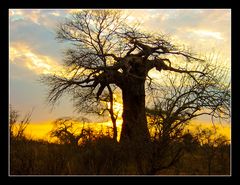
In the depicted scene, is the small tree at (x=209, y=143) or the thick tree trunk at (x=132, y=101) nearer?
the small tree at (x=209, y=143)

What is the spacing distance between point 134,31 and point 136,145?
6225 millimetres

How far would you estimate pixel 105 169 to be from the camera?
457 inches

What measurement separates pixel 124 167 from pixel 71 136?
5477mm

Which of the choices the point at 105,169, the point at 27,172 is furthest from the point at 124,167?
the point at 27,172

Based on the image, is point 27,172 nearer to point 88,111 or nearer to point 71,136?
point 71,136

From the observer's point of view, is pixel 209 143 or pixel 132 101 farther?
pixel 132 101

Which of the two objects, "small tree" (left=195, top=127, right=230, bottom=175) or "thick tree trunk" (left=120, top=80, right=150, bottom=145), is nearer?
"small tree" (left=195, top=127, right=230, bottom=175)
